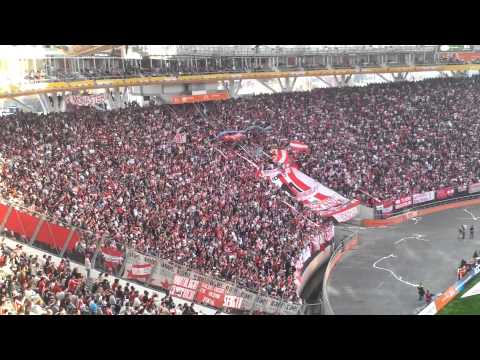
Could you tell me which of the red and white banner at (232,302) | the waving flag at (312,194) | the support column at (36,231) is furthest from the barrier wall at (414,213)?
the support column at (36,231)

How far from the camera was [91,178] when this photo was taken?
18.0 m

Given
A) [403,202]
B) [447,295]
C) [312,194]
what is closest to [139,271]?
[447,295]

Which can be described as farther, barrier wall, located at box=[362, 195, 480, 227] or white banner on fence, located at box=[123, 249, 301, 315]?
barrier wall, located at box=[362, 195, 480, 227]

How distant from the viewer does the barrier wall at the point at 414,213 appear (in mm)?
25656

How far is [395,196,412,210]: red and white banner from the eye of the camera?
2656 centimetres

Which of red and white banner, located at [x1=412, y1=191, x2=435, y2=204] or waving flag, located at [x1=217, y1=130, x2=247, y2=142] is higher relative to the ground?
waving flag, located at [x1=217, y1=130, x2=247, y2=142]

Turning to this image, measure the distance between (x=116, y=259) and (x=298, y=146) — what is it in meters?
16.4

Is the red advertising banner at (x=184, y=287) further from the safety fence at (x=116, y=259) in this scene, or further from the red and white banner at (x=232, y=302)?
the red and white banner at (x=232, y=302)

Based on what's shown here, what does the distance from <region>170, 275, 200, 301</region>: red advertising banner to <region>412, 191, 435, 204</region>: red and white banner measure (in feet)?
54.4

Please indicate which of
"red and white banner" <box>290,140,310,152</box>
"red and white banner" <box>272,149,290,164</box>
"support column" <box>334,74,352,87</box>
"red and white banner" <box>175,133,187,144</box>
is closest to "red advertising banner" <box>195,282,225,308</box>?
"red and white banner" <box>175,133,187,144</box>

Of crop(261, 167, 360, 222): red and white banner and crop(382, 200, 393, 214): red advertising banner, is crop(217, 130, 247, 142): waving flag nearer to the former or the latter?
crop(261, 167, 360, 222): red and white banner

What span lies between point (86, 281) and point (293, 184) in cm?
A: 1414

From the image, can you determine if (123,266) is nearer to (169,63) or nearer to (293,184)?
(293,184)

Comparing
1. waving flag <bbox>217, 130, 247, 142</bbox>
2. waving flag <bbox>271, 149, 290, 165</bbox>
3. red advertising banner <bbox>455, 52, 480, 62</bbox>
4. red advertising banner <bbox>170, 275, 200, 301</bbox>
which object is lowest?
red advertising banner <bbox>170, 275, 200, 301</bbox>
